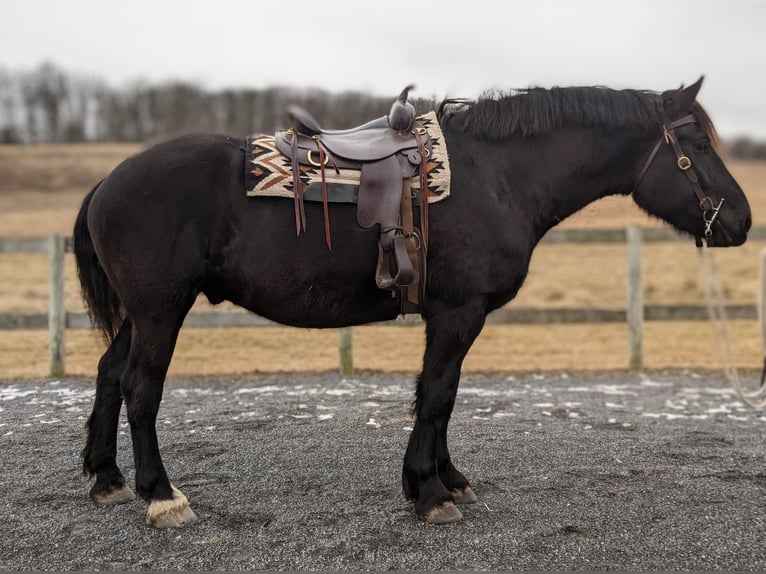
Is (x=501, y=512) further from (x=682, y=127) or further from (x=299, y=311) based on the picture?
(x=682, y=127)

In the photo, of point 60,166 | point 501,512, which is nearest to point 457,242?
point 501,512

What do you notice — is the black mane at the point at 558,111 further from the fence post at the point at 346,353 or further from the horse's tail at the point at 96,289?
the fence post at the point at 346,353

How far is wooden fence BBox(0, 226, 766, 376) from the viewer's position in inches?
283

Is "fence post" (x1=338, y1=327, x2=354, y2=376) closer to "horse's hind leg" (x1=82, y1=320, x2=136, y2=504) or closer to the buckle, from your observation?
"horse's hind leg" (x1=82, y1=320, x2=136, y2=504)

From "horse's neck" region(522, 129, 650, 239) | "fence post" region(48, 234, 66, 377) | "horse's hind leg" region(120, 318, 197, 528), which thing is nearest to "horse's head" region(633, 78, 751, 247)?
"horse's neck" region(522, 129, 650, 239)

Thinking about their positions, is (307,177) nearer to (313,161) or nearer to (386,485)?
(313,161)

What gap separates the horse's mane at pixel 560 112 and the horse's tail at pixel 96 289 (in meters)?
2.21

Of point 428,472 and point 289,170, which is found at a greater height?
point 289,170

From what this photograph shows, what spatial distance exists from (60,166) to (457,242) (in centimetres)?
4731

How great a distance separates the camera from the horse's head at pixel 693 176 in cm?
365

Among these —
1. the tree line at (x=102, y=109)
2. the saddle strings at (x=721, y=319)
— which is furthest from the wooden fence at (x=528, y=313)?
the tree line at (x=102, y=109)

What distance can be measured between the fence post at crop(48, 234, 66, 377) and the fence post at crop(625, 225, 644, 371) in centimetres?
650

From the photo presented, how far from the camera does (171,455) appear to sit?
14.4ft

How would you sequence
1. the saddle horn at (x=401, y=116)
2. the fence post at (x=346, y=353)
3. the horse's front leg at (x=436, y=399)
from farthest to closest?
1. the fence post at (x=346, y=353)
2. the saddle horn at (x=401, y=116)
3. the horse's front leg at (x=436, y=399)
